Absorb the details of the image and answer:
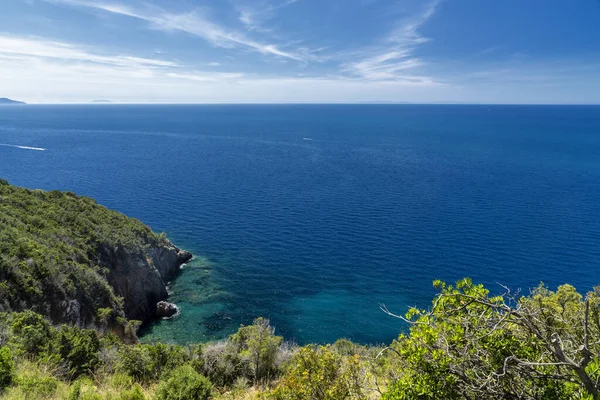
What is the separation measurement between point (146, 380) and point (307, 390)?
38.0 ft

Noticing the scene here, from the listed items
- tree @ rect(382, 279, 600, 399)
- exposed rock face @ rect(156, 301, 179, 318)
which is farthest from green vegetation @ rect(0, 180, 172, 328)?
tree @ rect(382, 279, 600, 399)

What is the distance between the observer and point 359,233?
218 feet

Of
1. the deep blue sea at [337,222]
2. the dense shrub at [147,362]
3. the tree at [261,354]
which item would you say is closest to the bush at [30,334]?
the dense shrub at [147,362]

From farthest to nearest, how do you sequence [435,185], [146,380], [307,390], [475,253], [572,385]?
[435,185], [475,253], [146,380], [307,390], [572,385]

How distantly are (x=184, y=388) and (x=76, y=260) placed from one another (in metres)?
30.9

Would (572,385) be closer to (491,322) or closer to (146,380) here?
(491,322)

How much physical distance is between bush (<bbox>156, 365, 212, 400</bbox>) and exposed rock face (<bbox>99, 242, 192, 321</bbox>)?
1224 inches

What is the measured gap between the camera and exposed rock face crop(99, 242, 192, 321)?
4338 centimetres

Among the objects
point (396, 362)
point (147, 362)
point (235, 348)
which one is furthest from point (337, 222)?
point (396, 362)

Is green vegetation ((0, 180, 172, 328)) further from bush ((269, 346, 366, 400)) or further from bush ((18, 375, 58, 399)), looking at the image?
bush ((269, 346, 366, 400))

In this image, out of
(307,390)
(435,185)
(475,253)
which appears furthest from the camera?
(435,185)

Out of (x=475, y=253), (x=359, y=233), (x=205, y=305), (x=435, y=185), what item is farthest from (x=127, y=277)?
(x=435, y=185)

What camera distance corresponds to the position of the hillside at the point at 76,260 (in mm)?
30156

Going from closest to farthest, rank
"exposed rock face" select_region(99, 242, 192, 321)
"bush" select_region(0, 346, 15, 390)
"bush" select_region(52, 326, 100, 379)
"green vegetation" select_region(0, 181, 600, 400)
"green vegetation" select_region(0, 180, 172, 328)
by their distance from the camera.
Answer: "green vegetation" select_region(0, 181, 600, 400), "bush" select_region(0, 346, 15, 390), "bush" select_region(52, 326, 100, 379), "green vegetation" select_region(0, 180, 172, 328), "exposed rock face" select_region(99, 242, 192, 321)
